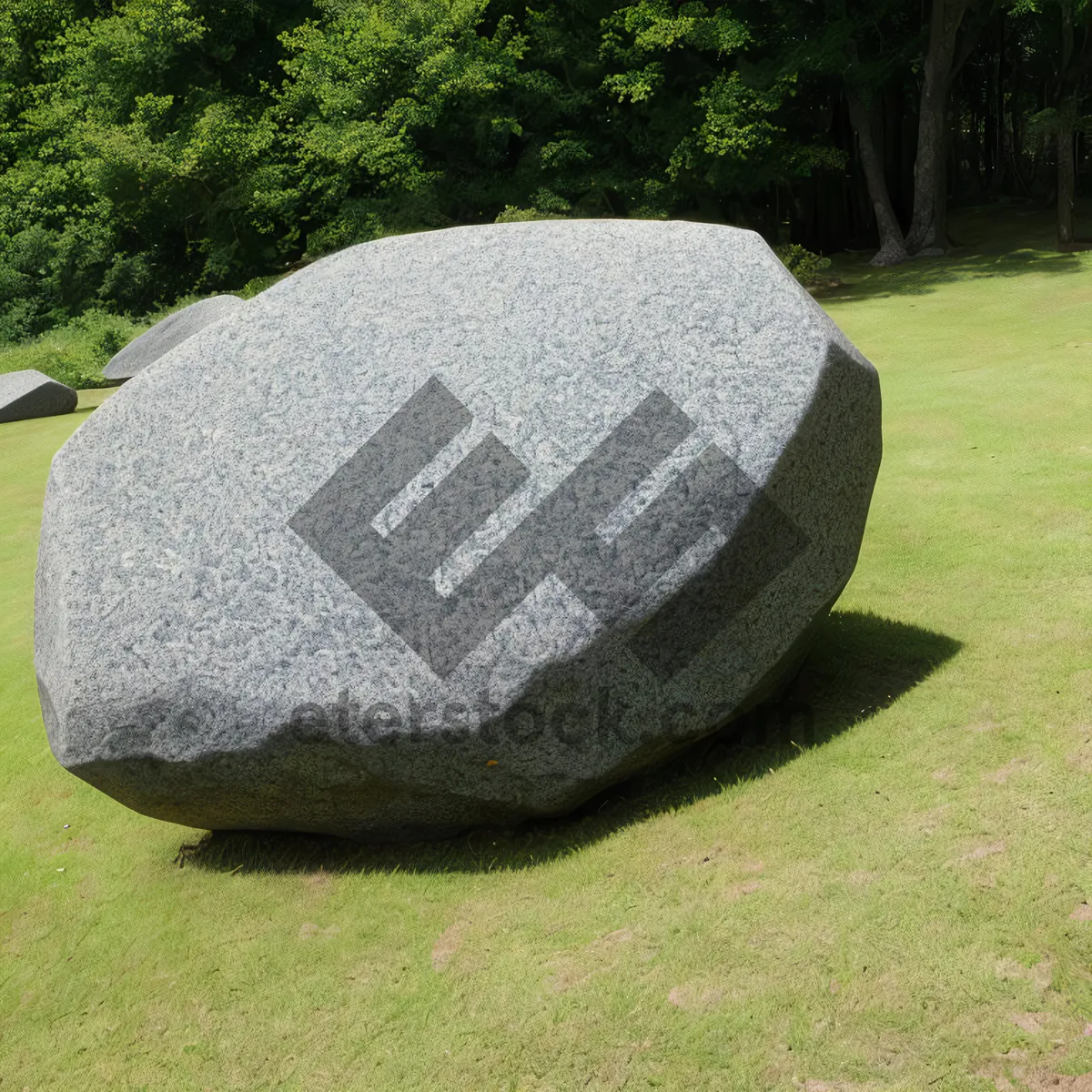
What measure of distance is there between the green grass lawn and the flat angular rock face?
260 millimetres

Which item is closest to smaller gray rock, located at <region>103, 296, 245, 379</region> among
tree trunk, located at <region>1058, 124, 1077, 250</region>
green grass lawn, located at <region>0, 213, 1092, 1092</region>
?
green grass lawn, located at <region>0, 213, 1092, 1092</region>

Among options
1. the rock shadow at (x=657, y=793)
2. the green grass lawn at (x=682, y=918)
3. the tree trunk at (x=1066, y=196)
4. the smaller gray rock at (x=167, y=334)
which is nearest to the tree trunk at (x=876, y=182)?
the tree trunk at (x=1066, y=196)

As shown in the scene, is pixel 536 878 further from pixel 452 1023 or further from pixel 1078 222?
pixel 1078 222

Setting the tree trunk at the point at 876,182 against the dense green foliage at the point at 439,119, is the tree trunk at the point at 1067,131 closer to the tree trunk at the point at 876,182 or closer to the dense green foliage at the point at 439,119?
the dense green foliage at the point at 439,119

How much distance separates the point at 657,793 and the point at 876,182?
679 inches

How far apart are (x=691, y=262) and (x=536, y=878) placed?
6.83ft

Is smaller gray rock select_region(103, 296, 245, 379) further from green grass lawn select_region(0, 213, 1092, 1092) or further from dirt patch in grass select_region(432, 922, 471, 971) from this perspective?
dirt patch in grass select_region(432, 922, 471, 971)

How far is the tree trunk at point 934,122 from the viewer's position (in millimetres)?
16812

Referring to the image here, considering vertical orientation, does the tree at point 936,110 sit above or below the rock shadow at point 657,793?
above

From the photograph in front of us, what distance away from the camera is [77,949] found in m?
3.63

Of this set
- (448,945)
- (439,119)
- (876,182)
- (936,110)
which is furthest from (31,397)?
(936,110)
